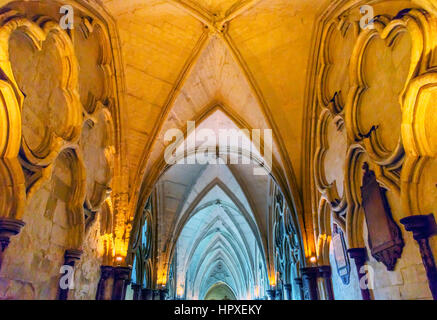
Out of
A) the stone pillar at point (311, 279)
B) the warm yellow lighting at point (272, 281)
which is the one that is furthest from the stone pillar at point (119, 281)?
the warm yellow lighting at point (272, 281)

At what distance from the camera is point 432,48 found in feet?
11.0

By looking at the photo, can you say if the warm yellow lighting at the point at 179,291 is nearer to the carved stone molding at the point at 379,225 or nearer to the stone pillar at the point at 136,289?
the stone pillar at the point at 136,289

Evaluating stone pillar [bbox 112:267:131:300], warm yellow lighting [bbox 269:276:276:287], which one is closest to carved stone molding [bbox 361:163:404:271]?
stone pillar [bbox 112:267:131:300]

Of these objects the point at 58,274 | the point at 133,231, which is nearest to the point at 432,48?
the point at 58,274

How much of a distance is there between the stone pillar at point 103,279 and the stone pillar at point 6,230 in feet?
11.0

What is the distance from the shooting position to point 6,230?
3268 millimetres

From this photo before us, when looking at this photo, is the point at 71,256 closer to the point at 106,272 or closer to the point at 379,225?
the point at 106,272

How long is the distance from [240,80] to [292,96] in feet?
4.50

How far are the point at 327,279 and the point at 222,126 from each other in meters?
5.08

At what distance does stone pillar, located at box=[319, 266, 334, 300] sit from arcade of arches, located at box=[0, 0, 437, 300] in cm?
3

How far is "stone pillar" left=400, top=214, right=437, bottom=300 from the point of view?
310 centimetres

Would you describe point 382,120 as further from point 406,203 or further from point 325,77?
point 325,77

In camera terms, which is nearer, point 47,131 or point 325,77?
point 47,131
